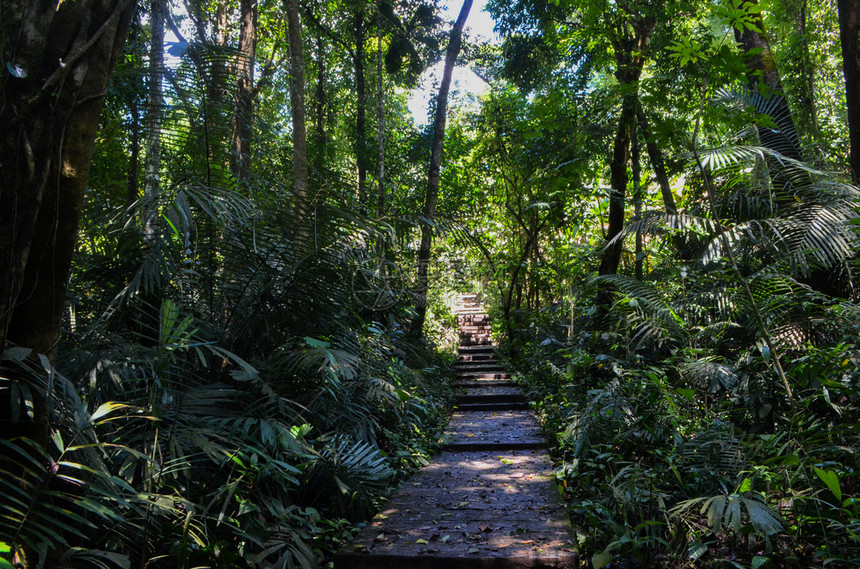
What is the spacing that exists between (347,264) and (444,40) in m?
8.66

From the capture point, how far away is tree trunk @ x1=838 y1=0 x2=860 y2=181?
4297 mm

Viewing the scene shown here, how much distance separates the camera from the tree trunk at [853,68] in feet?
14.1

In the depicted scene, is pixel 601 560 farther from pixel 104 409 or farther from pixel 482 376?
pixel 482 376

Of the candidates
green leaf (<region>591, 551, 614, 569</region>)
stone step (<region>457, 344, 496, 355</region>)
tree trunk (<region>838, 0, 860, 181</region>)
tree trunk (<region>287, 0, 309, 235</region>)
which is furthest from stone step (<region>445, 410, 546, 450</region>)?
stone step (<region>457, 344, 496, 355</region>)

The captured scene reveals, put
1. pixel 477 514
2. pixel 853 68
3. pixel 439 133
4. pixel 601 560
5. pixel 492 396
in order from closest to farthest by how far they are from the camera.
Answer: pixel 601 560 → pixel 477 514 → pixel 853 68 → pixel 492 396 → pixel 439 133

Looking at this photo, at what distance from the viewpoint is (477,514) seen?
332 cm

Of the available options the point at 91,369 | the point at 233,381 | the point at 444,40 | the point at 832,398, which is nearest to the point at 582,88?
the point at 444,40

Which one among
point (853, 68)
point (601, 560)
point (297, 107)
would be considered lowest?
point (601, 560)

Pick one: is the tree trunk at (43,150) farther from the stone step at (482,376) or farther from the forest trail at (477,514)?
the stone step at (482,376)

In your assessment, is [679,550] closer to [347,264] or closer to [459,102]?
[347,264]

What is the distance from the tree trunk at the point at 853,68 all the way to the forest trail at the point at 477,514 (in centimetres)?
348

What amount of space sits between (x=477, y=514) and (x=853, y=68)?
450cm

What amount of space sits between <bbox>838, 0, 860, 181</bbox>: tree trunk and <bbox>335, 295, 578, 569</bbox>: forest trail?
348 centimetres

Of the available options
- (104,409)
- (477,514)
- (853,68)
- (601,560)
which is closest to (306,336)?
(477,514)
